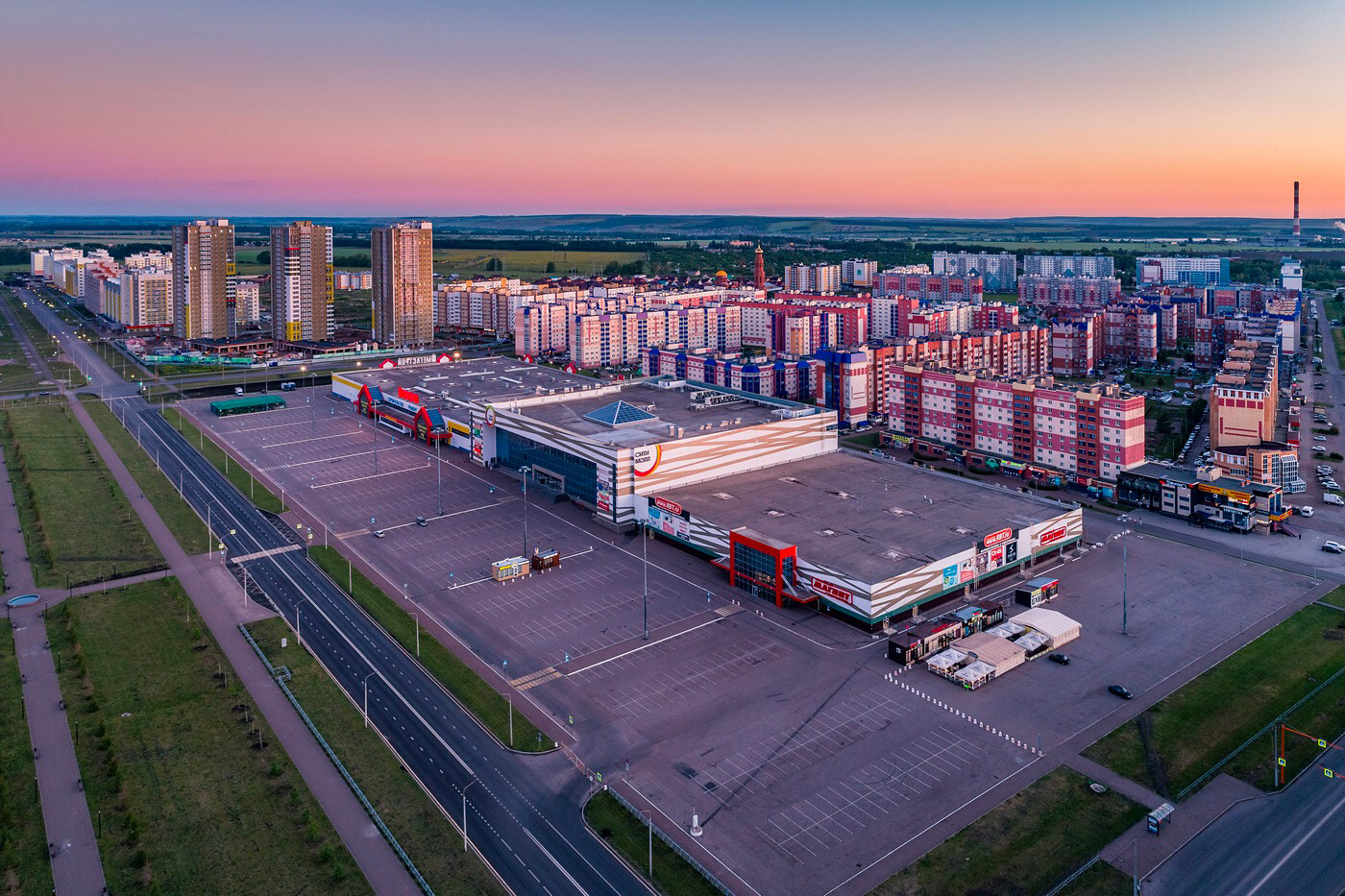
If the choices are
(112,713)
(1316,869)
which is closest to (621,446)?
(112,713)

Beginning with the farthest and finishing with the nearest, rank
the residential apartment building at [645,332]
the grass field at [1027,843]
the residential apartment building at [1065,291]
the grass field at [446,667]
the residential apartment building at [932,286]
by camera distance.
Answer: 1. the residential apartment building at [932,286]
2. the residential apartment building at [1065,291]
3. the residential apartment building at [645,332]
4. the grass field at [446,667]
5. the grass field at [1027,843]

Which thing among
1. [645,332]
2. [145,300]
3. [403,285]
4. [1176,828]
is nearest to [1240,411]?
[1176,828]

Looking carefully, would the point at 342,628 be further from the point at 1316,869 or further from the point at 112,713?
the point at 1316,869

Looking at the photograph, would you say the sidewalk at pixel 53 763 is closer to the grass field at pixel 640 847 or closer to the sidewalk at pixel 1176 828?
the grass field at pixel 640 847

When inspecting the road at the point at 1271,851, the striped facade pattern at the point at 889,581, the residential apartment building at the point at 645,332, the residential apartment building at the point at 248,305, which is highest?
the residential apartment building at the point at 248,305

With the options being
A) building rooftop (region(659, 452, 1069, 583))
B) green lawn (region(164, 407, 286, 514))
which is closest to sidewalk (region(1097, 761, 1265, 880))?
building rooftop (region(659, 452, 1069, 583))

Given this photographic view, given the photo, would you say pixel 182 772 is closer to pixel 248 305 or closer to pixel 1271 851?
pixel 1271 851

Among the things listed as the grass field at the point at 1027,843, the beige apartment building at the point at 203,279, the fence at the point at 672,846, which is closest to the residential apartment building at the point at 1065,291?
the beige apartment building at the point at 203,279
